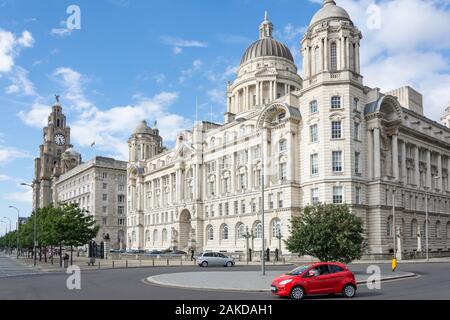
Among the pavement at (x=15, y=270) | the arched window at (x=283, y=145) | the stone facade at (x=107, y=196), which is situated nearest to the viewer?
the pavement at (x=15, y=270)

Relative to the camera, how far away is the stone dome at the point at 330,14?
219ft

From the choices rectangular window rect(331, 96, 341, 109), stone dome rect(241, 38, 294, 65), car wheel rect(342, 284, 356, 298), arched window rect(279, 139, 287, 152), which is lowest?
car wheel rect(342, 284, 356, 298)

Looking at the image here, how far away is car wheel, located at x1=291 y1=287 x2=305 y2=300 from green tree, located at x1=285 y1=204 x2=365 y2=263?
38.0ft

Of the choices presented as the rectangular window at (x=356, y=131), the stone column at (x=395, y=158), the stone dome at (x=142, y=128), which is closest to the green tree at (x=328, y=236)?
the rectangular window at (x=356, y=131)

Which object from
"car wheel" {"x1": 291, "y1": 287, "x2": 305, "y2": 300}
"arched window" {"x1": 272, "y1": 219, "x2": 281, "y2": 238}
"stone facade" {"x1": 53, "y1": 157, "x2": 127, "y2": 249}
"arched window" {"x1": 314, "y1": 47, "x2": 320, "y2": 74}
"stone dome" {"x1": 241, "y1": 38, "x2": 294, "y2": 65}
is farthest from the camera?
"stone facade" {"x1": 53, "y1": 157, "x2": 127, "y2": 249}

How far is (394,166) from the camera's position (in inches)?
2741

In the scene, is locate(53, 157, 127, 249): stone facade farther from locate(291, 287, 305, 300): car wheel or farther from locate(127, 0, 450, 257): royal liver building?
locate(291, 287, 305, 300): car wheel

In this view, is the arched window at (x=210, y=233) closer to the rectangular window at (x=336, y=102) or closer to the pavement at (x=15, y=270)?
the rectangular window at (x=336, y=102)

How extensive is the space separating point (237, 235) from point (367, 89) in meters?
30.5

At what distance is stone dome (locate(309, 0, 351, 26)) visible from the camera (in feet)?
219

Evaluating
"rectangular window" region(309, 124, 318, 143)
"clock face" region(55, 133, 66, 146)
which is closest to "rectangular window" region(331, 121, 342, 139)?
"rectangular window" region(309, 124, 318, 143)

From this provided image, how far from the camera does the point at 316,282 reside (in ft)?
70.1
